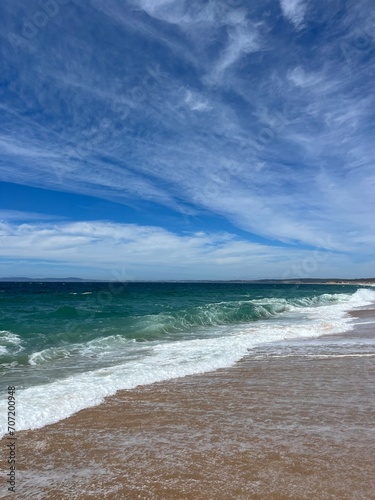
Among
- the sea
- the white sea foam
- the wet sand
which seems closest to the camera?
the wet sand

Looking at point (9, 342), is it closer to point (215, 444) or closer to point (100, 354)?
point (100, 354)

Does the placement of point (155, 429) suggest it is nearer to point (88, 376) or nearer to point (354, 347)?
point (88, 376)

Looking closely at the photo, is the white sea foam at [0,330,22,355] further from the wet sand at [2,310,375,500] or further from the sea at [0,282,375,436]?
the wet sand at [2,310,375,500]

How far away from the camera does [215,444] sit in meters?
5.23

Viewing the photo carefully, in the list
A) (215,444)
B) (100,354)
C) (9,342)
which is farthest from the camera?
(9,342)

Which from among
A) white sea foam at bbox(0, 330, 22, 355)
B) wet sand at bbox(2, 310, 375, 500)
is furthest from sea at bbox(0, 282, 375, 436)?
wet sand at bbox(2, 310, 375, 500)

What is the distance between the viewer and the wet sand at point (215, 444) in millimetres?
4172

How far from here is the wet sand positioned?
13.7 feet

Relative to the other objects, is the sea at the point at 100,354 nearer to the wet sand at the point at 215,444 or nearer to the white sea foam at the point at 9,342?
the white sea foam at the point at 9,342

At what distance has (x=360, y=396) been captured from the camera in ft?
23.7

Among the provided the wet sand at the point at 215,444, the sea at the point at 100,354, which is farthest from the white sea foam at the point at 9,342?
the wet sand at the point at 215,444

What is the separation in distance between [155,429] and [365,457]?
2.96 metres

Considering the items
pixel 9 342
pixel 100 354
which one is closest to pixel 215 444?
pixel 100 354

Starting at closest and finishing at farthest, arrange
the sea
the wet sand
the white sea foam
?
the wet sand
the sea
the white sea foam
